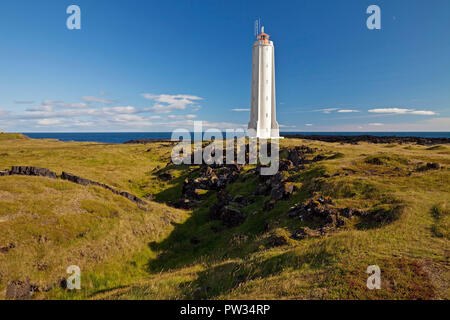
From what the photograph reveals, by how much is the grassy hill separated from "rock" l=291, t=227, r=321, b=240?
0.45 m

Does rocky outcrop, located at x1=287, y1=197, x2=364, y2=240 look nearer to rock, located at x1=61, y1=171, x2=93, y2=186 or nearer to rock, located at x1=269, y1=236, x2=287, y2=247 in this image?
rock, located at x1=269, y1=236, x2=287, y2=247

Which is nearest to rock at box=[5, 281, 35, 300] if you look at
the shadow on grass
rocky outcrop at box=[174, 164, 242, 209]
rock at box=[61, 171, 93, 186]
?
the shadow on grass

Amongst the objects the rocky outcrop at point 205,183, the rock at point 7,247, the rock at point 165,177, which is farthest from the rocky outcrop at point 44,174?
the rock at point 165,177

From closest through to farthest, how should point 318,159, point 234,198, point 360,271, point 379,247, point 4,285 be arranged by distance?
point 360,271 < point 379,247 < point 4,285 < point 234,198 < point 318,159

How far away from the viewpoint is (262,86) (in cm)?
6669

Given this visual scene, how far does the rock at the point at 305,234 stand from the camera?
55.0ft

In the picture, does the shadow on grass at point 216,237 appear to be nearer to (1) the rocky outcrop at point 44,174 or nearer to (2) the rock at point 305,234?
(2) the rock at point 305,234

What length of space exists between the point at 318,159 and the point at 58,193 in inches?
1520

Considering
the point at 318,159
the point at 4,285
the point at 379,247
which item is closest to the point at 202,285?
the point at 379,247

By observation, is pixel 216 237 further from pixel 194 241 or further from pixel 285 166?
pixel 285 166

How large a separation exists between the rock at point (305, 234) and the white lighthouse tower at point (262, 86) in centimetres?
5210
